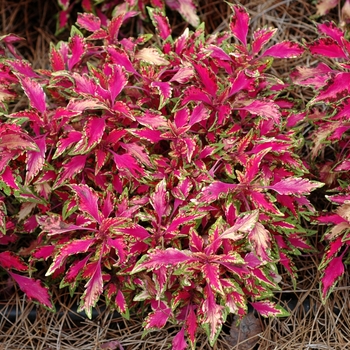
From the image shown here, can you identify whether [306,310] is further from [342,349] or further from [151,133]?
[151,133]

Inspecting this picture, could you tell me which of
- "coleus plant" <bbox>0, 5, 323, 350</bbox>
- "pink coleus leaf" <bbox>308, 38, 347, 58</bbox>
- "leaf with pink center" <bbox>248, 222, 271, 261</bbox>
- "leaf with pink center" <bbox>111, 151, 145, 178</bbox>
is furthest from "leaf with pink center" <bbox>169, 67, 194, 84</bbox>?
"leaf with pink center" <bbox>248, 222, 271, 261</bbox>

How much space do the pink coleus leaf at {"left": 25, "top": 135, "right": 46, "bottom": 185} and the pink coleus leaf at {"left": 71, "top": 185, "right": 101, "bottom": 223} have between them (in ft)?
0.36

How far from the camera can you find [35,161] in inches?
51.9

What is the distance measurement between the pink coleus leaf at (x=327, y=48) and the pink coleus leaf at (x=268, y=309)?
739 millimetres

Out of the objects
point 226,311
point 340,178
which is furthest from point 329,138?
point 226,311

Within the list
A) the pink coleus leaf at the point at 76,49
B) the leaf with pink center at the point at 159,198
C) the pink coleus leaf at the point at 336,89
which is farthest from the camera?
the pink coleus leaf at the point at 76,49

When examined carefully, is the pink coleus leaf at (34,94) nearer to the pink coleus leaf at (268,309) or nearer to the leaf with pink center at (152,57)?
the leaf with pink center at (152,57)

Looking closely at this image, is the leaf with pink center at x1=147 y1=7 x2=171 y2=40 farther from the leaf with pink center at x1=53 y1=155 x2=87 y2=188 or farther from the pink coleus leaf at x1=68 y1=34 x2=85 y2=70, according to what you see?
the leaf with pink center at x1=53 y1=155 x2=87 y2=188

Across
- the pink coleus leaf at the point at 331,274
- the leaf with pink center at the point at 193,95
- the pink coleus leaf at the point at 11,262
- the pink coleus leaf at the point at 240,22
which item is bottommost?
the pink coleus leaf at the point at 11,262

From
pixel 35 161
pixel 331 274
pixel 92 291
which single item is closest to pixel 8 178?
pixel 35 161

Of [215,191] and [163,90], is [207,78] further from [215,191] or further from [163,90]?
[215,191]

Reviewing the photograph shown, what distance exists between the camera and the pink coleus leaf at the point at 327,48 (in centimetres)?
145

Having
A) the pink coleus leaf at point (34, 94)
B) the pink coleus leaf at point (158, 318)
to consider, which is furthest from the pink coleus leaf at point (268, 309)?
the pink coleus leaf at point (34, 94)

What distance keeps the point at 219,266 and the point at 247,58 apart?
605mm
